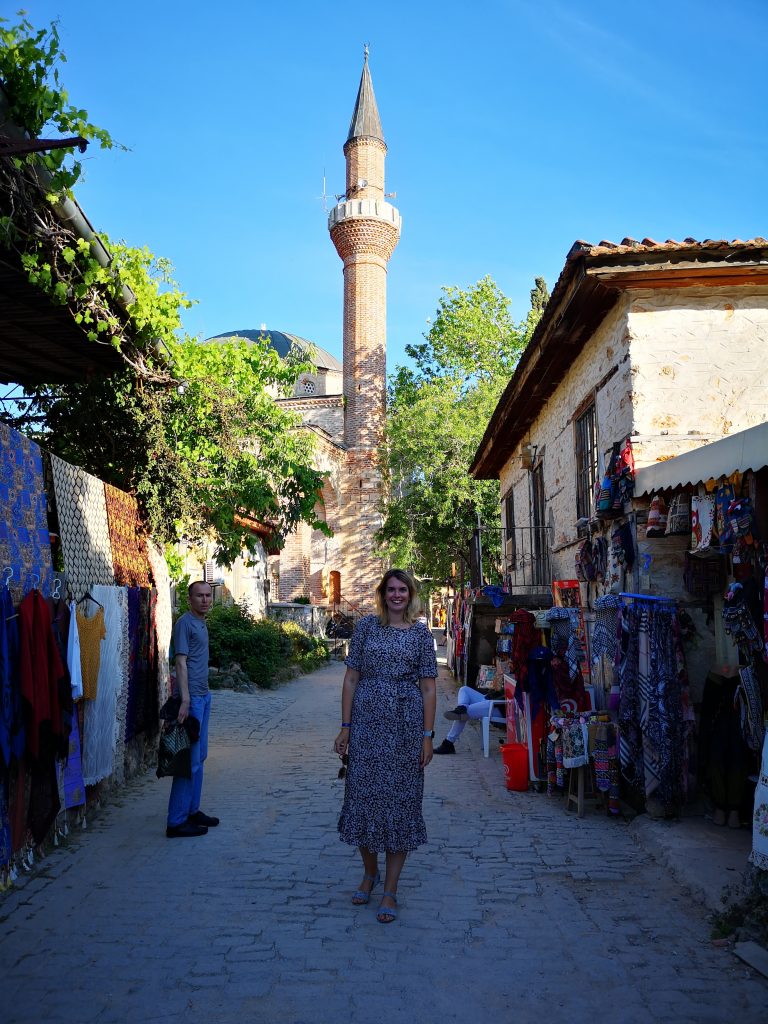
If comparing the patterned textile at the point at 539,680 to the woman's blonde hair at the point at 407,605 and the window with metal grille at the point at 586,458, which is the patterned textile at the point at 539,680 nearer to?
the window with metal grille at the point at 586,458

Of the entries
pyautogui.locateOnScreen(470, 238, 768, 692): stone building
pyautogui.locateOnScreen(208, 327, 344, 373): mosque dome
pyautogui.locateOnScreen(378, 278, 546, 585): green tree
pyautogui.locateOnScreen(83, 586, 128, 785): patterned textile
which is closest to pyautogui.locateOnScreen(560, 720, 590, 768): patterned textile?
pyautogui.locateOnScreen(470, 238, 768, 692): stone building

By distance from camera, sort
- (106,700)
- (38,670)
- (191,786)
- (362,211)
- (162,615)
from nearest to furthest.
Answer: (38,670)
(191,786)
(106,700)
(162,615)
(362,211)

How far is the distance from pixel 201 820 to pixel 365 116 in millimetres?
34334

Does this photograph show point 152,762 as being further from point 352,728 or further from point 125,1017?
point 125,1017

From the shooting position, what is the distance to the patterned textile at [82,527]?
577 centimetres

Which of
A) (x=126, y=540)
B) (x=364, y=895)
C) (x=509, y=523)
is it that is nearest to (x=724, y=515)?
(x=364, y=895)

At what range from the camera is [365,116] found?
3462 cm

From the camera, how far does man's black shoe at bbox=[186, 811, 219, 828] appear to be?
5.73 m

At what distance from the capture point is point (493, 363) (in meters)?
30.2

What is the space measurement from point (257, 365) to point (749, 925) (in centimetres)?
845

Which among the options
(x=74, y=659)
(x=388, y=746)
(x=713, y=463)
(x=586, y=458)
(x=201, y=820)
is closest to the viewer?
(x=388, y=746)

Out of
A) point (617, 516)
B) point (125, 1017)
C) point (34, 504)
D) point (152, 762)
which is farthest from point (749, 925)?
point (152, 762)

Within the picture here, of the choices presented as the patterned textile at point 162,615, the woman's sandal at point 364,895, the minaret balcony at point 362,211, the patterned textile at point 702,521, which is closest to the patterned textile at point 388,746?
the woman's sandal at point 364,895

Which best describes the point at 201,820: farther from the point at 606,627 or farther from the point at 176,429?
the point at 176,429
